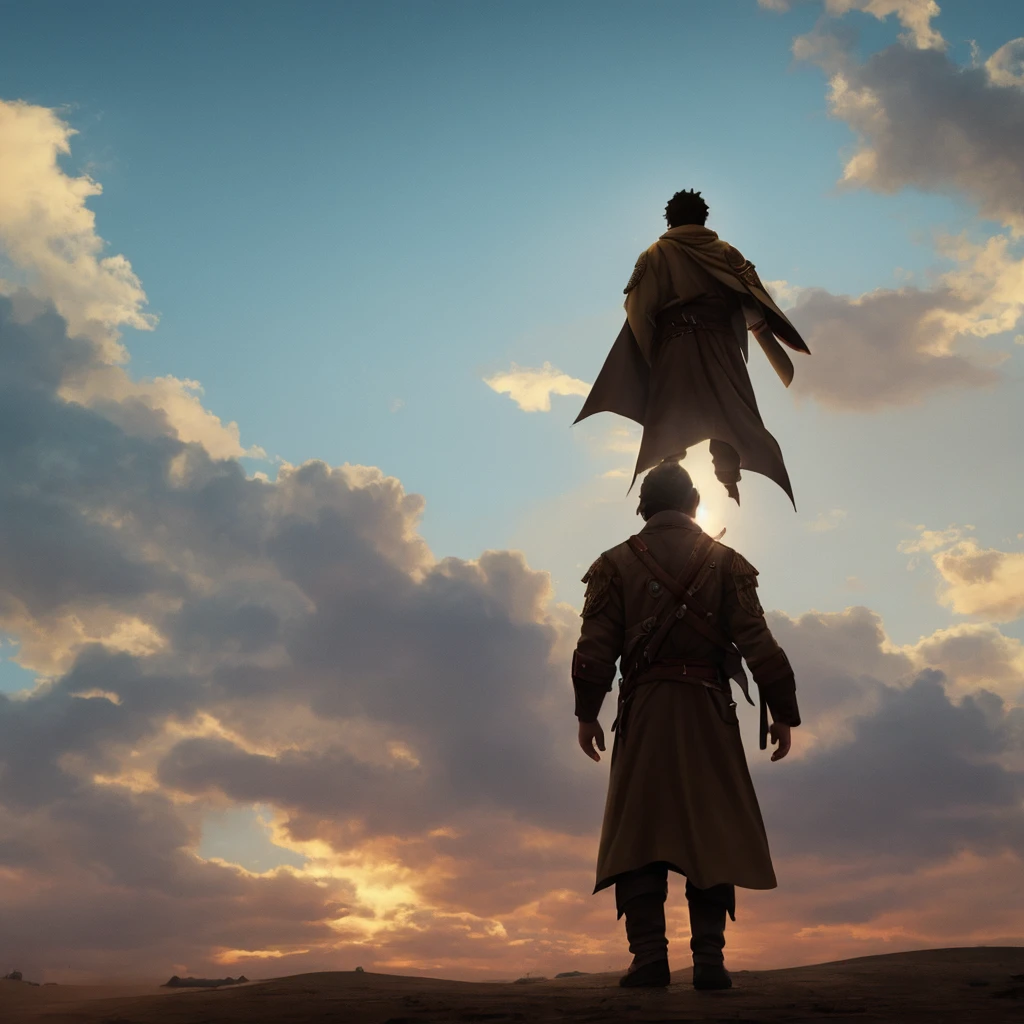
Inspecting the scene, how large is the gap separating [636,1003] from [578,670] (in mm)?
1981

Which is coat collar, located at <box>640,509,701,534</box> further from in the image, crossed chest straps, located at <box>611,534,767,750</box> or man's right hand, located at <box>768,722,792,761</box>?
man's right hand, located at <box>768,722,792,761</box>

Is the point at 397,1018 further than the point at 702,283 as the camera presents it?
No

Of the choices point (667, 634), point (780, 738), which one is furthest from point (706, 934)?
point (667, 634)

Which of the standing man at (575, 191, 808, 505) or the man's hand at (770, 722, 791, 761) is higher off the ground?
the standing man at (575, 191, 808, 505)

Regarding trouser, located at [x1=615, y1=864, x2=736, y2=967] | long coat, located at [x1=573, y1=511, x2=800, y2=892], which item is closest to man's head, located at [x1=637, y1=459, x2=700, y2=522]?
long coat, located at [x1=573, y1=511, x2=800, y2=892]

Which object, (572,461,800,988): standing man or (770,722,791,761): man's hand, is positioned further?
(770,722,791,761): man's hand

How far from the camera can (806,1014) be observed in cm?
480

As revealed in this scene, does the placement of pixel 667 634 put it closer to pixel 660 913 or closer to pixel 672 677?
pixel 672 677

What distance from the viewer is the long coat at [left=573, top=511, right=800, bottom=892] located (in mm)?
6039

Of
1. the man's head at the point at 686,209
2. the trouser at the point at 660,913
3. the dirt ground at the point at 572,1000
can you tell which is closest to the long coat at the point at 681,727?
the trouser at the point at 660,913

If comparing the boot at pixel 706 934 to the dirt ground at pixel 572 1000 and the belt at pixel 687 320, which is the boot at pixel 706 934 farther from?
the belt at pixel 687 320

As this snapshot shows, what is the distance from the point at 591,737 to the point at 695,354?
10.2 feet

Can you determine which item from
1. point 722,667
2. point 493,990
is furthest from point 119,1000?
point 722,667

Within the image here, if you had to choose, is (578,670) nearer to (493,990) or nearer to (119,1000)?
(493,990)
